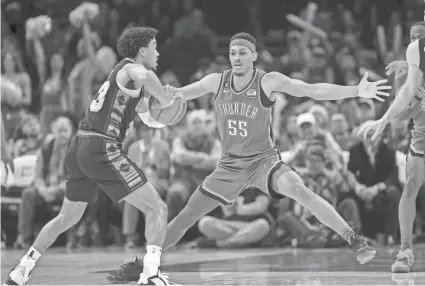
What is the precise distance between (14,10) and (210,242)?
25.7 feet

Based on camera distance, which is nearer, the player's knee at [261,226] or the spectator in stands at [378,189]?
the player's knee at [261,226]

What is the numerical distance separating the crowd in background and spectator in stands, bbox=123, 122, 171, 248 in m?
0.02

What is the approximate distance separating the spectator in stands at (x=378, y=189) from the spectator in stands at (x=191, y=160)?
189 cm

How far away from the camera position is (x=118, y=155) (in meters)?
7.40

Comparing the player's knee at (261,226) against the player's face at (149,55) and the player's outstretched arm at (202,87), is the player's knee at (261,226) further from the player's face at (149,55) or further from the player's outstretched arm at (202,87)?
the player's face at (149,55)

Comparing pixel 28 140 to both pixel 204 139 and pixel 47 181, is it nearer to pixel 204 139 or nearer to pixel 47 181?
pixel 47 181

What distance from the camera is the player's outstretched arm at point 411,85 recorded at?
819cm

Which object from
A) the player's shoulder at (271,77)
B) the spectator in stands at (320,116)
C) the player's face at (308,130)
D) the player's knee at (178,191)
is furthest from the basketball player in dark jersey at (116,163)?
the spectator in stands at (320,116)

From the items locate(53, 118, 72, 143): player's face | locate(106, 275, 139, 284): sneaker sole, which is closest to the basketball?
locate(106, 275, 139, 284): sneaker sole

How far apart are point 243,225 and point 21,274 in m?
4.92

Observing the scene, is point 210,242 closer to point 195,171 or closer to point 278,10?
point 195,171

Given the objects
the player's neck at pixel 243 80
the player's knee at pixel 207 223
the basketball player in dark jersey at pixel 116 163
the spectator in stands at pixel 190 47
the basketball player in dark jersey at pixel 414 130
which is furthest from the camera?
the spectator in stands at pixel 190 47

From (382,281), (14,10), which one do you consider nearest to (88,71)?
(14,10)

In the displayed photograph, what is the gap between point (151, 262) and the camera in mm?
7176
